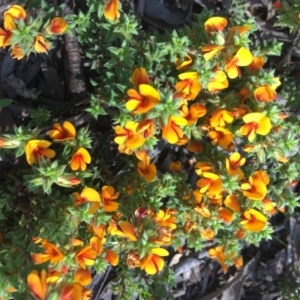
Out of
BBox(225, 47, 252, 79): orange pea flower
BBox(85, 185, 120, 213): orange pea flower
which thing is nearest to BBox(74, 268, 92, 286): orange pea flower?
BBox(85, 185, 120, 213): orange pea flower

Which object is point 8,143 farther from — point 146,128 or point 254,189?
point 254,189

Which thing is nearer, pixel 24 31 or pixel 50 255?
pixel 50 255

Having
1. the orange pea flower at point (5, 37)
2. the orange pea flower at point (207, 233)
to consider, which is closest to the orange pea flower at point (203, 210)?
the orange pea flower at point (207, 233)

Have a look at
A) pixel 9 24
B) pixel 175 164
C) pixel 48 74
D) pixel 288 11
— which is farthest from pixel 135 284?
pixel 288 11

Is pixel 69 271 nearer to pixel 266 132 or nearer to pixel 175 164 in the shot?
pixel 175 164

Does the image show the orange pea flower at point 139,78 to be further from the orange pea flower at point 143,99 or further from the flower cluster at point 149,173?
the orange pea flower at point 143,99

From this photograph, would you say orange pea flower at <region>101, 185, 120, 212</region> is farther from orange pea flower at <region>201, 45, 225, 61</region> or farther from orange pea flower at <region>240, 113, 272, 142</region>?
orange pea flower at <region>201, 45, 225, 61</region>

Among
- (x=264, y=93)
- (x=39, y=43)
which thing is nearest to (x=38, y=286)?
(x=39, y=43)
